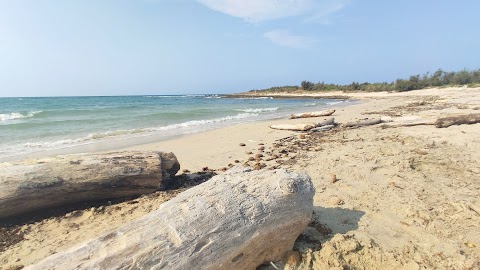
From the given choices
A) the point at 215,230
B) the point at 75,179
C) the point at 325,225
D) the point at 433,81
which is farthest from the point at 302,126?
the point at 433,81

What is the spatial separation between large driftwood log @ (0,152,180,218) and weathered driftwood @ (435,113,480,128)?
737cm

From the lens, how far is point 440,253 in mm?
2785

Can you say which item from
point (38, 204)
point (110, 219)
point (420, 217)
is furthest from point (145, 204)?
point (420, 217)

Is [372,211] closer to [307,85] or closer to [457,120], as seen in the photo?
[457,120]

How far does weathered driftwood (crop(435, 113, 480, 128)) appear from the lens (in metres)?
8.33

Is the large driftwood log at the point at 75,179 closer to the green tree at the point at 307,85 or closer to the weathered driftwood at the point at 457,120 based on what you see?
the weathered driftwood at the point at 457,120

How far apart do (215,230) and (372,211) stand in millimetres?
2091

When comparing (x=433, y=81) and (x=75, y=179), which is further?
(x=433, y=81)

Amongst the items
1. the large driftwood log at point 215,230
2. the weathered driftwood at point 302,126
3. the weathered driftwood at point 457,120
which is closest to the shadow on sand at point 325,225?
the large driftwood log at point 215,230

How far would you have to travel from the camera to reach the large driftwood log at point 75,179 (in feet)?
12.5

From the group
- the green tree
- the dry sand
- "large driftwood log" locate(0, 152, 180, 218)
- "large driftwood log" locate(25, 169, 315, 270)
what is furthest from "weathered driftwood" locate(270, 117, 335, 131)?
the green tree

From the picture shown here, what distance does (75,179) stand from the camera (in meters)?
4.05

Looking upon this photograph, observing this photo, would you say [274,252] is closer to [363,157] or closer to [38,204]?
[38,204]

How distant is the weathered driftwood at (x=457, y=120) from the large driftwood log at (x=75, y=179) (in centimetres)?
737
